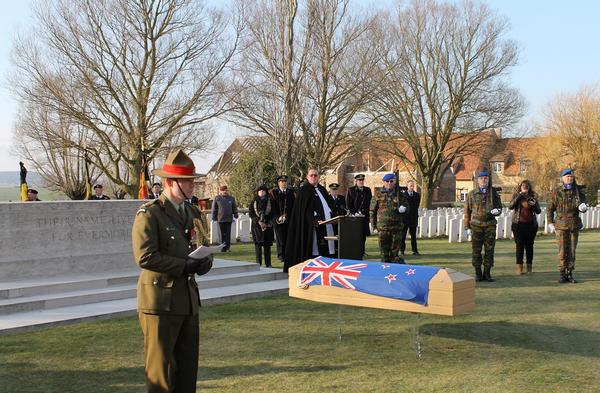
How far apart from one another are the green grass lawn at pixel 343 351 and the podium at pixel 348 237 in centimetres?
90

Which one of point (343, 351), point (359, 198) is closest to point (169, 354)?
point (343, 351)

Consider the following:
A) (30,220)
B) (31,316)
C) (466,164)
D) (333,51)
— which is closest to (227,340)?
(31,316)

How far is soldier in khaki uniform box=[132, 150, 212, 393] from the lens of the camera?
4.02 m

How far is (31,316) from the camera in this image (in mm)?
8016

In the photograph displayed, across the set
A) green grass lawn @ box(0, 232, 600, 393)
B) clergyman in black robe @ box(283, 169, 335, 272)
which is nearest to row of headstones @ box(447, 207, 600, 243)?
clergyman in black robe @ box(283, 169, 335, 272)

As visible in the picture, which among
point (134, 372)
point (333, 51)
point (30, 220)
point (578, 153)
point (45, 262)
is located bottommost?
point (134, 372)

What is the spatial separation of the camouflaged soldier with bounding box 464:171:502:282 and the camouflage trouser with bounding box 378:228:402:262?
4.25ft

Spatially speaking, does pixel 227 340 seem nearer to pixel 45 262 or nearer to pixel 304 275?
pixel 304 275

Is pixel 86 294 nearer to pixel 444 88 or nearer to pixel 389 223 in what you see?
pixel 389 223

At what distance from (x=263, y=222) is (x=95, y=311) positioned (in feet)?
16.7

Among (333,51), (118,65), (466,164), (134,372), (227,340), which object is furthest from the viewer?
(466,164)

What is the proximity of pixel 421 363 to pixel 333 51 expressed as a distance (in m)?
21.6

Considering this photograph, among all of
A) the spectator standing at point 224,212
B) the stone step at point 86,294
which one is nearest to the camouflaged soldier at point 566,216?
the stone step at point 86,294

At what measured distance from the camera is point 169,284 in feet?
13.4
